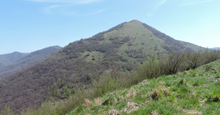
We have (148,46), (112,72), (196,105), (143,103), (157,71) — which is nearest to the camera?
(196,105)

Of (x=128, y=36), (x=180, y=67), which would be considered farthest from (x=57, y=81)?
(x=128, y=36)

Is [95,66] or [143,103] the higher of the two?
[143,103]

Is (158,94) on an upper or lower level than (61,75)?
upper

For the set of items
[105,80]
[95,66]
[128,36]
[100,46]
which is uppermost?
[128,36]

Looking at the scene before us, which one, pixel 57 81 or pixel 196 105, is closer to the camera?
pixel 196 105

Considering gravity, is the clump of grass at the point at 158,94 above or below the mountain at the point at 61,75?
above

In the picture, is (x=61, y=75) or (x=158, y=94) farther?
(x=61, y=75)

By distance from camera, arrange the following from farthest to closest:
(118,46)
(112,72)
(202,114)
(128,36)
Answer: (128,36), (118,46), (112,72), (202,114)

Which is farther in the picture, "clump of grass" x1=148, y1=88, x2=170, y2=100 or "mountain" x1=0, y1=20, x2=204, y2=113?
"mountain" x1=0, y1=20, x2=204, y2=113

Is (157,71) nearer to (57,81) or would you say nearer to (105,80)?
(105,80)

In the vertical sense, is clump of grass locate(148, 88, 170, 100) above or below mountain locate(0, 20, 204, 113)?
above

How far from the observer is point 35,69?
104 metres

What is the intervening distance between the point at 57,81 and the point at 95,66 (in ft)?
115

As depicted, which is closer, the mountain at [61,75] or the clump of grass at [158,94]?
the clump of grass at [158,94]
